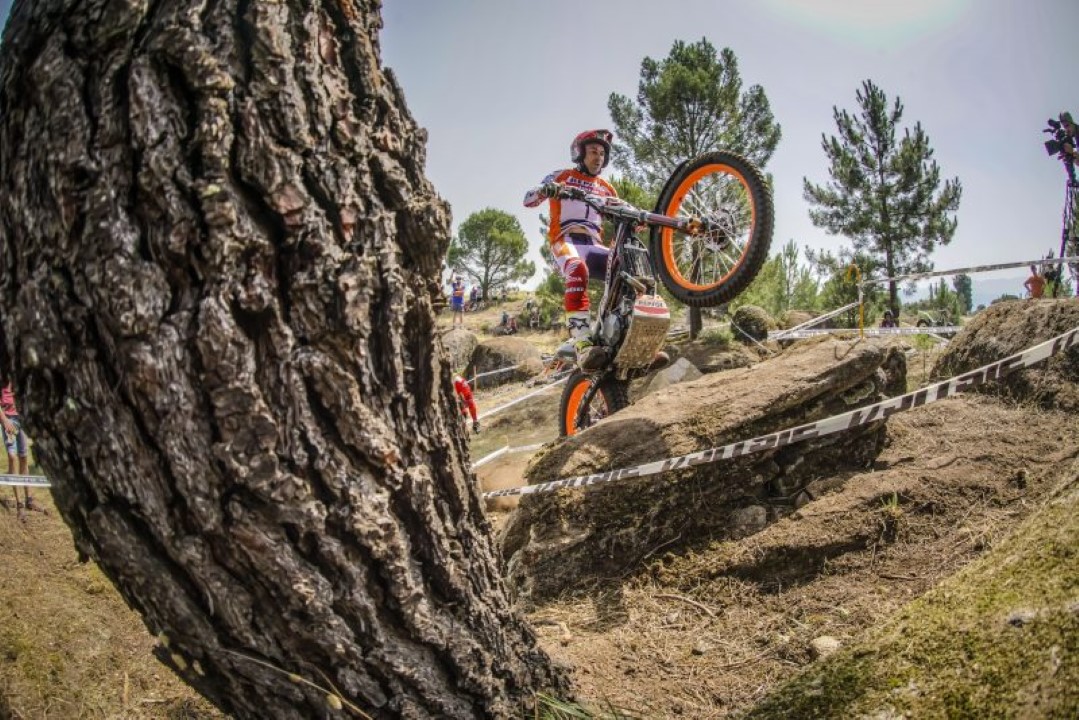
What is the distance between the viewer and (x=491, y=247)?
134ft

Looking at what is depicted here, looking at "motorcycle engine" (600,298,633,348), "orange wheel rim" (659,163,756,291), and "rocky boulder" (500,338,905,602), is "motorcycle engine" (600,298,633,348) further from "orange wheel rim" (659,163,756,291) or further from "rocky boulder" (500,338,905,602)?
"rocky boulder" (500,338,905,602)

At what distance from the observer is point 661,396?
421 cm

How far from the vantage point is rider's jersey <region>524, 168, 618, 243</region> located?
5.23 m

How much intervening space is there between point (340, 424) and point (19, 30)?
0.92m

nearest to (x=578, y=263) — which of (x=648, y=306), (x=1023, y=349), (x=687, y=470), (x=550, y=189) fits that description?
(x=550, y=189)

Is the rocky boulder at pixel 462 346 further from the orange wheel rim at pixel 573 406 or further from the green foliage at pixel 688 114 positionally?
the orange wheel rim at pixel 573 406

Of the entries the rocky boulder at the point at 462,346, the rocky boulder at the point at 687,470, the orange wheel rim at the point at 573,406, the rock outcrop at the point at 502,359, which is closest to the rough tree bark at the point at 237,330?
the rocky boulder at the point at 687,470

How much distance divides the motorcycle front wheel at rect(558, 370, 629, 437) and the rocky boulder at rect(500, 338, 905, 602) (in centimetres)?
105

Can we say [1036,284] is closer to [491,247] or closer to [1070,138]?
[1070,138]

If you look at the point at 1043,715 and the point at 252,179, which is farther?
the point at 252,179

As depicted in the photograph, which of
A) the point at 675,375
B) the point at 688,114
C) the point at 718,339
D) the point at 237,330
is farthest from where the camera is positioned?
the point at 688,114

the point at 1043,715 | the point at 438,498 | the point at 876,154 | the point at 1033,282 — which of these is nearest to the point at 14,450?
the point at 438,498

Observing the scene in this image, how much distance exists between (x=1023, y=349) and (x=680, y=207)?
2.84 metres

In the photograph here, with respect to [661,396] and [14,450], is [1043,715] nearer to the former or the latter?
[661,396]
